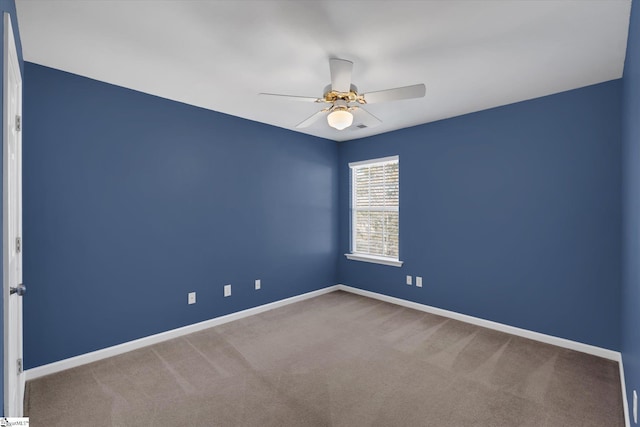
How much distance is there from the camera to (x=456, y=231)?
12.5 feet

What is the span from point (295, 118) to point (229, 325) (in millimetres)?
2656

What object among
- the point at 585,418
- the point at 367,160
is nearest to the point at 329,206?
the point at 367,160

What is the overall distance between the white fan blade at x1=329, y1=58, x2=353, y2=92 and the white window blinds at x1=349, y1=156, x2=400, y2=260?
2302mm

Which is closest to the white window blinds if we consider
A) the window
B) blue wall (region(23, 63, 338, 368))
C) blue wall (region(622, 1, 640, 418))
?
the window

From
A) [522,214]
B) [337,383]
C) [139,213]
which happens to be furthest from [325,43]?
[522,214]

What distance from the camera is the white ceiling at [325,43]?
1780mm

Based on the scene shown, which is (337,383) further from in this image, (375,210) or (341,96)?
(375,210)

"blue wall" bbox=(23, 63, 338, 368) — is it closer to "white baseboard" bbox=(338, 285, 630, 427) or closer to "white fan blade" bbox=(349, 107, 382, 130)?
"white fan blade" bbox=(349, 107, 382, 130)

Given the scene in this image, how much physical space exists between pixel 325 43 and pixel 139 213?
2.37 m

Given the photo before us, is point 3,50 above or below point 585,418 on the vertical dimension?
above

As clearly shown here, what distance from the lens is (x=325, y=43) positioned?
2113mm

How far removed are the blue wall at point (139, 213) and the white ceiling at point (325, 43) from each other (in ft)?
1.24

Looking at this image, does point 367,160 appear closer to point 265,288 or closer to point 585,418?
point 265,288

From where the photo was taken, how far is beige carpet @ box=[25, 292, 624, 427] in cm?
202
